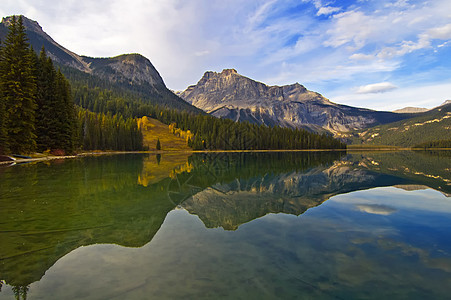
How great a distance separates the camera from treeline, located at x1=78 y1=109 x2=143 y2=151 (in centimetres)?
12169

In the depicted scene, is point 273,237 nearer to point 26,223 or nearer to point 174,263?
point 174,263

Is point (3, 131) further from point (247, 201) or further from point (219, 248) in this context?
point (219, 248)

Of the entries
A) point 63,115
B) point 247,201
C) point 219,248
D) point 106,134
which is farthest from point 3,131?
point 106,134

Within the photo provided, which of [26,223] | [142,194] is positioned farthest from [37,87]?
[26,223]

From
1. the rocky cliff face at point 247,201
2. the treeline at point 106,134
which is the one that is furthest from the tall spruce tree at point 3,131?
the treeline at point 106,134

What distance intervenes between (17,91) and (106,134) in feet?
289

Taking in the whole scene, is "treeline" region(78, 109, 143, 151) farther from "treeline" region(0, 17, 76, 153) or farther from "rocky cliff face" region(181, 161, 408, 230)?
"rocky cliff face" region(181, 161, 408, 230)

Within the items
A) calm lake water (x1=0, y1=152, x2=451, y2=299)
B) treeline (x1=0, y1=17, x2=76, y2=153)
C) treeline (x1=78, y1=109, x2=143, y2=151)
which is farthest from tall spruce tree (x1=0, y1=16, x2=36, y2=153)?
treeline (x1=78, y1=109, x2=143, y2=151)

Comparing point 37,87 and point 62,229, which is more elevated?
point 37,87

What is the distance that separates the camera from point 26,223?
42.4 feet

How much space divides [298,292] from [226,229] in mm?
6739

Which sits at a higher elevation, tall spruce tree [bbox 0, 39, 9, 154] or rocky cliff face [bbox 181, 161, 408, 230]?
tall spruce tree [bbox 0, 39, 9, 154]

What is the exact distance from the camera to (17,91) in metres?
54.9

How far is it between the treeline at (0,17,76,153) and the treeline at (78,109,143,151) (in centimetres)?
4256
